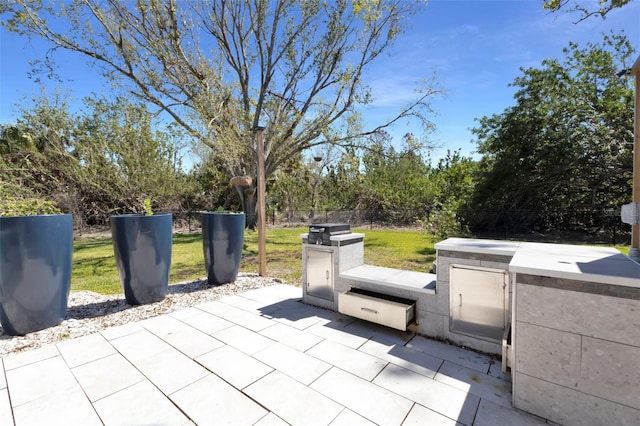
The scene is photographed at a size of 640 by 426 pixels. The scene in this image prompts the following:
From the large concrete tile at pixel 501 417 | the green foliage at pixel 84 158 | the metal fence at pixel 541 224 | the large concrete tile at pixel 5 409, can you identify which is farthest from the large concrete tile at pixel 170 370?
the green foliage at pixel 84 158

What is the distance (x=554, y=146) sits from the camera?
9.12 metres

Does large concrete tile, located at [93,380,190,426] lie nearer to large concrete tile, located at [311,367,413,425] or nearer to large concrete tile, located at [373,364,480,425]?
large concrete tile, located at [311,367,413,425]

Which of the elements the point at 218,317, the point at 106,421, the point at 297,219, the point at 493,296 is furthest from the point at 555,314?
the point at 297,219

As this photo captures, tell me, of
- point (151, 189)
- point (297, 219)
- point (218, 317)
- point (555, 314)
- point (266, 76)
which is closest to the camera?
point (555, 314)

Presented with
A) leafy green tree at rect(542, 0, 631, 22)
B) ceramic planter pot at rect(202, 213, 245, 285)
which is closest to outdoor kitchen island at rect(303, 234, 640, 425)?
ceramic planter pot at rect(202, 213, 245, 285)

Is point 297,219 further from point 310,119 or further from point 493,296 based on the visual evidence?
point 493,296

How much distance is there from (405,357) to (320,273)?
4.67 feet

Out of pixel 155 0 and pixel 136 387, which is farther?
pixel 155 0

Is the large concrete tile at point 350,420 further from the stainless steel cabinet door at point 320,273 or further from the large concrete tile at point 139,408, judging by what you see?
the stainless steel cabinet door at point 320,273

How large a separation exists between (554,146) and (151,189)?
14.7 metres

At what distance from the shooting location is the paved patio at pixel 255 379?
1703mm

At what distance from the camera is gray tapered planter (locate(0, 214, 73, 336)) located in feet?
8.64

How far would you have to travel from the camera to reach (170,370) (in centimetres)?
221

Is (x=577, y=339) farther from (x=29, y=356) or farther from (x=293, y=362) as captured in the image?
(x=29, y=356)
